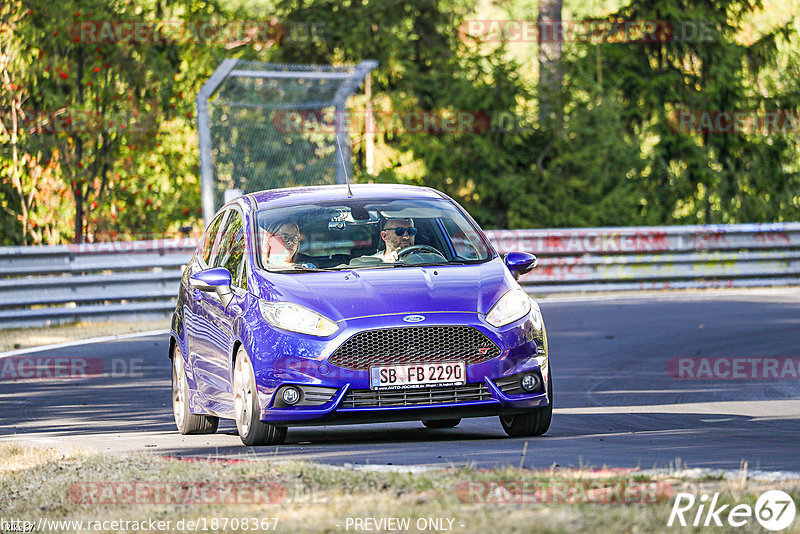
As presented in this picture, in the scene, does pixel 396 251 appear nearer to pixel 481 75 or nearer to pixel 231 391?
pixel 231 391

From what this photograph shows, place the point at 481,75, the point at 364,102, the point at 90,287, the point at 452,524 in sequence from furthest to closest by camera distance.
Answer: the point at 364,102 < the point at 481,75 < the point at 90,287 < the point at 452,524

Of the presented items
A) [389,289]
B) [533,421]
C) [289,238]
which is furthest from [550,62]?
[389,289]

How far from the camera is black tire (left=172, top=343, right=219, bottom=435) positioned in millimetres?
10859

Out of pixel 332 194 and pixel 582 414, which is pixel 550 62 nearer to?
pixel 582 414

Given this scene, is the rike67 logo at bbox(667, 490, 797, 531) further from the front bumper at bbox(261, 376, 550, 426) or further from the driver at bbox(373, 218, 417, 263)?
the driver at bbox(373, 218, 417, 263)

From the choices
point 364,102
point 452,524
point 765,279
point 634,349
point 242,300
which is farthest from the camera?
point 364,102

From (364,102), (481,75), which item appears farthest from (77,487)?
(364,102)

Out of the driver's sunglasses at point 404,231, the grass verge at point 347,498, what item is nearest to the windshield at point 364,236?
the driver's sunglasses at point 404,231

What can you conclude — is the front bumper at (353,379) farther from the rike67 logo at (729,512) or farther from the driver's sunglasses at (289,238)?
the rike67 logo at (729,512)

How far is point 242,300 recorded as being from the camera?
9.74 m

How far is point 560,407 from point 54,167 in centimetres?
1595

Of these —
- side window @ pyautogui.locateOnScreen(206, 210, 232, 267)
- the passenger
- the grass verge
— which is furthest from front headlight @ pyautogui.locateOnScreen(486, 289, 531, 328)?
side window @ pyautogui.locateOnScreen(206, 210, 232, 267)

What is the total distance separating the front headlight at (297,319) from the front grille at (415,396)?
1.28 feet

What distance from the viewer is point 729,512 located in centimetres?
600
